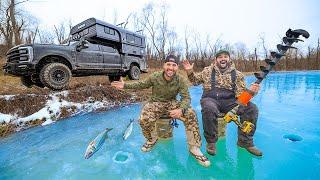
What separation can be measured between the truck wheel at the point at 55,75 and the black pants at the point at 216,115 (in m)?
5.74

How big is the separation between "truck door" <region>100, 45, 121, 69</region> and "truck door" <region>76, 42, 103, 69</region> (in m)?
0.26

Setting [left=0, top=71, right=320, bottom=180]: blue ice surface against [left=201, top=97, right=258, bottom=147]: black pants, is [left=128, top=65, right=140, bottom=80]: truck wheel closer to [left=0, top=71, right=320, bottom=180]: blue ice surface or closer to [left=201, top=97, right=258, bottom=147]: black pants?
[left=0, top=71, right=320, bottom=180]: blue ice surface

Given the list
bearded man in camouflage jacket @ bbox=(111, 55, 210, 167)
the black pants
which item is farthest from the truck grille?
the black pants

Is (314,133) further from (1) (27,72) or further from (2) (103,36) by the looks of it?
(2) (103,36)

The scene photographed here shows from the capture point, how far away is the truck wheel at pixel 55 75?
25.9 feet

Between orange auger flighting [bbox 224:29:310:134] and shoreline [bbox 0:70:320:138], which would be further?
shoreline [bbox 0:70:320:138]

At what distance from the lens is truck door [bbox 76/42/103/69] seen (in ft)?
30.2

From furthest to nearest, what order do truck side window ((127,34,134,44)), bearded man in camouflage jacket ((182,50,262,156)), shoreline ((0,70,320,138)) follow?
truck side window ((127,34,134,44)), shoreline ((0,70,320,138)), bearded man in camouflage jacket ((182,50,262,156))

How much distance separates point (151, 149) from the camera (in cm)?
384

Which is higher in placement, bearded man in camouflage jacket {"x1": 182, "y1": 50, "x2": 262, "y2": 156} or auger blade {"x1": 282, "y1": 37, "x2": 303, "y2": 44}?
auger blade {"x1": 282, "y1": 37, "x2": 303, "y2": 44}

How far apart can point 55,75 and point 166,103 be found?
18.0 feet

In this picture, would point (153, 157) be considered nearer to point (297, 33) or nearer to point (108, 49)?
point (297, 33)

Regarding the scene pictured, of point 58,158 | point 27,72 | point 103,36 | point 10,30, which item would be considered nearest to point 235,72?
point 58,158

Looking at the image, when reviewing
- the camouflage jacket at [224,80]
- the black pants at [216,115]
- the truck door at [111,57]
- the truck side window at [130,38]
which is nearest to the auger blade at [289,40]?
the camouflage jacket at [224,80]
